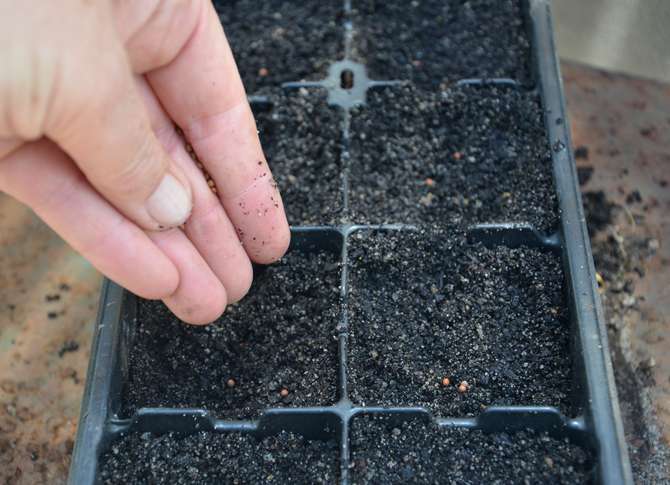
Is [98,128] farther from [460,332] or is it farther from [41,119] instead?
[460,332]

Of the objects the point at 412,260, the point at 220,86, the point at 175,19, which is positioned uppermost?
the point at 175,19

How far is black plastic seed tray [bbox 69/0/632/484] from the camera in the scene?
1142 millimetres

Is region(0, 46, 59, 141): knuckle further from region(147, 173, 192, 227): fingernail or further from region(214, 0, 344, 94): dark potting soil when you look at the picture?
region(214, 0, 344, 94): dark potting soil

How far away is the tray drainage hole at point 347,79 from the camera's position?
1616 millimetres

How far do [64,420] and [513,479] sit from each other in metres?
0.85

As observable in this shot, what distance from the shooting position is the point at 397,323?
128cm

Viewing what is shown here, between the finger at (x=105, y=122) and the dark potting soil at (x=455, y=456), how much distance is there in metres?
0.48

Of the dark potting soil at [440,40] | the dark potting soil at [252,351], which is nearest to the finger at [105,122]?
the dark potting soil at [252,351]

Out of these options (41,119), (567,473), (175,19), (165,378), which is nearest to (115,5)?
(175,19)

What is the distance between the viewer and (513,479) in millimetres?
1104

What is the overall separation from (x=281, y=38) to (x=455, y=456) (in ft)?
3.37

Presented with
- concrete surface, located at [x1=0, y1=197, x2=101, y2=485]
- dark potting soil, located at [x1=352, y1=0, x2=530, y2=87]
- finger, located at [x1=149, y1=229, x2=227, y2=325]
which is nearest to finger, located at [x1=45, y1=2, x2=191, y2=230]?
finger, located at [x1=149, y1=229, x2=227, y2=325]

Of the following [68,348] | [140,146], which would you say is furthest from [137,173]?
[68,348]

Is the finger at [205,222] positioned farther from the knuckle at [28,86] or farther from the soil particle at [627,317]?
the soil particle at [627,317]
